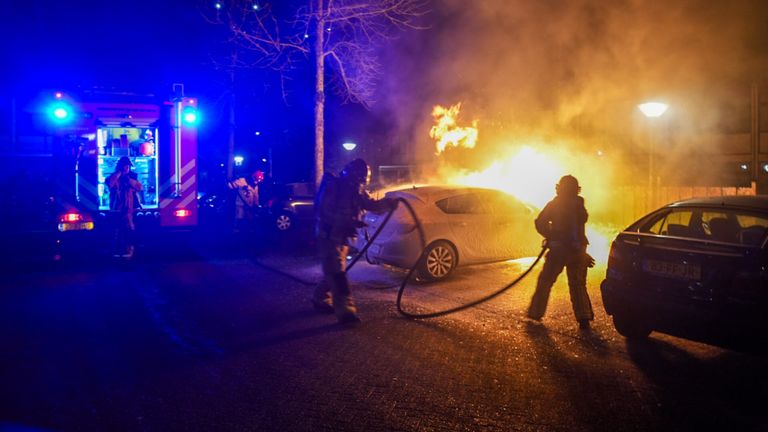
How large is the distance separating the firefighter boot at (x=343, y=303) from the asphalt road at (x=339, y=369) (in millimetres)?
125

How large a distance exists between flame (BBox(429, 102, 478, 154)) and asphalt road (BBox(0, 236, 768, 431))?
37.6ft

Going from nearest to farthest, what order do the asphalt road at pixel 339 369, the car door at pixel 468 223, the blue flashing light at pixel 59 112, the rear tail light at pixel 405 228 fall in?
the asphalt road at pixel 339 369 → the rear tail light at pixel 405 228 → the car door at pixel 468 223 → the blue flashing light at pixel 59 112

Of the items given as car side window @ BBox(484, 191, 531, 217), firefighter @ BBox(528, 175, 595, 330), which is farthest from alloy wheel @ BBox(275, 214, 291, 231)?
firefighter @ BBox(528, 175, 595, 330)

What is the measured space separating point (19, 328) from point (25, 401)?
7.24ft

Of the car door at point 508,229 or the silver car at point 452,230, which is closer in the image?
the silver car at point 452,230

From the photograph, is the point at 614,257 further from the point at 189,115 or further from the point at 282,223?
the point at 282,223

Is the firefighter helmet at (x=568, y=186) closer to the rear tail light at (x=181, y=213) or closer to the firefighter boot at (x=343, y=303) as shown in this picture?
the firefighter boot at (x=343, y=303)

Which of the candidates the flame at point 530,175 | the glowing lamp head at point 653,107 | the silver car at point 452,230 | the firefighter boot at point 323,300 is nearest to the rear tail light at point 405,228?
the silver car at point 452,230

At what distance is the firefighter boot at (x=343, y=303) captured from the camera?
254 inches

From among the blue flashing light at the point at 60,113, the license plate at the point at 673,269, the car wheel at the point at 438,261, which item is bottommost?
the car wheel at the point at 438,261

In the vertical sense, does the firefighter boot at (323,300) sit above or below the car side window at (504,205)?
below

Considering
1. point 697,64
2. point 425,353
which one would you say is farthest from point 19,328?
point 697,64

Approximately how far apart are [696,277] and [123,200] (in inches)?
368

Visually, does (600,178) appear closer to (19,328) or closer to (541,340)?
(541,340)
